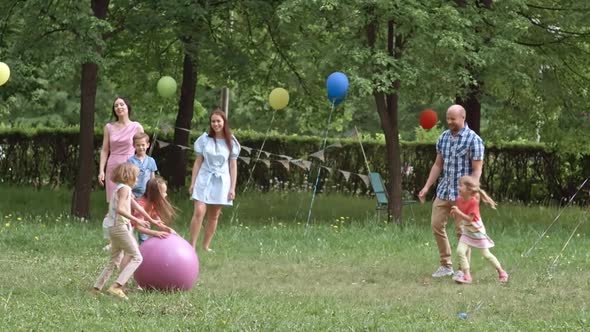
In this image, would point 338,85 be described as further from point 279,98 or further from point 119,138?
point 119,138

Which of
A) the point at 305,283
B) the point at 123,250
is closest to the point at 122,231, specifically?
the point at 123,250

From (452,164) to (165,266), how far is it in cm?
343

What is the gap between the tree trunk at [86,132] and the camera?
1528cm

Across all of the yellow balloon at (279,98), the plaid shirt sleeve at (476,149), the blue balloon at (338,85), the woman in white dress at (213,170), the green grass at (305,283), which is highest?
the blue balloon at (338,85)

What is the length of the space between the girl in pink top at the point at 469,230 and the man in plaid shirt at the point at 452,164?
0.26 metres

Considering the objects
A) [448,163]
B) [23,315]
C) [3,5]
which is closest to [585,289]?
[448,163]

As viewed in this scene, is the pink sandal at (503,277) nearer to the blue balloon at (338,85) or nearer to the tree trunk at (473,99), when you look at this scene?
the blue balloon at (338,85)

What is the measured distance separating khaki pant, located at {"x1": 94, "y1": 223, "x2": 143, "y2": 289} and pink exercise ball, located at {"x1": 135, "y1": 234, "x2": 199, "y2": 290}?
13 cm

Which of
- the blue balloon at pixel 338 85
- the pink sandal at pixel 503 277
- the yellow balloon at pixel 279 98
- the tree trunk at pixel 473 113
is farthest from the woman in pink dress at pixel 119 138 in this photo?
the tree trunk at pixel 473 113

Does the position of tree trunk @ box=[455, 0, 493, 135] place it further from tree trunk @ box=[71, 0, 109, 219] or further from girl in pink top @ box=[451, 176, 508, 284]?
tree trunk @ box=[71, 0, 109, 219]

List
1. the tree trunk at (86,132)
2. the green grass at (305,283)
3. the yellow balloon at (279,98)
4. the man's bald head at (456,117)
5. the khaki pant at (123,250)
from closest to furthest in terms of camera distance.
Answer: the green grass at (305,283), the khaki pant at (123,250), the man's bald head at (456,117), the tree trunk at (86,132), the yellow balloon at (279,98)

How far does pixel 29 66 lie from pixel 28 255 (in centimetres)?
479

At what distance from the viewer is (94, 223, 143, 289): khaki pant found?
26.8ft

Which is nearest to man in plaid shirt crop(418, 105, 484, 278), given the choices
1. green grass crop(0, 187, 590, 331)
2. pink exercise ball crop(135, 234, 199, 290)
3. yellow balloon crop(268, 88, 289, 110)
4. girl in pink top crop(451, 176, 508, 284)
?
girl in pink top crop(451, 176, 508, 284)
